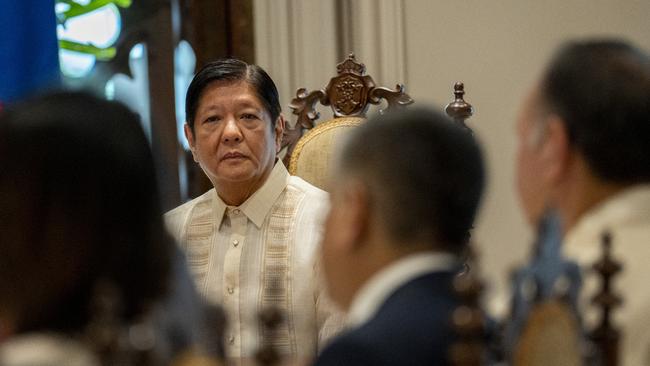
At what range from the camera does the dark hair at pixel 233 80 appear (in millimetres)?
3156

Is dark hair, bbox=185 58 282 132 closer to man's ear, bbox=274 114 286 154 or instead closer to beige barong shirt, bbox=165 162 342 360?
man's ear, bbox=274 114 286 154

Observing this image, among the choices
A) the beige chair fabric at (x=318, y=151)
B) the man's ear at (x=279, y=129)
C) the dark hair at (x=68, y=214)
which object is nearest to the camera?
the dark hair at (x=68, y=214)

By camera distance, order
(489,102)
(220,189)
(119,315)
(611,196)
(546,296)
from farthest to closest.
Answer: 1. (489,102)
2. (220,189)
3. (611,196)
4. (546,296)
5. (119,315)

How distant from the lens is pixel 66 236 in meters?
1.26

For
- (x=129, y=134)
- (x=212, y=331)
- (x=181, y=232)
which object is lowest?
(x=181, y=232)

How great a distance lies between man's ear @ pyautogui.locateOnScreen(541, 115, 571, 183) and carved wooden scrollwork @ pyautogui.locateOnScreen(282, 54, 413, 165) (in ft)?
6.30

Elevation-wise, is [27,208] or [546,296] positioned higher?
[27,208]

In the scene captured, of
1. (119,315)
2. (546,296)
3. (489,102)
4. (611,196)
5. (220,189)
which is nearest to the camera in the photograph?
(119,315)

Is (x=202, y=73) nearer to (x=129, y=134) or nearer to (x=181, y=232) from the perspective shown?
(x=181, y=232)

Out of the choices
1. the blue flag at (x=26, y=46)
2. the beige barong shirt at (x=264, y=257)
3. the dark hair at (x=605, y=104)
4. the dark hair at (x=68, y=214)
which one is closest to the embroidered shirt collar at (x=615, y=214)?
the dark hair at (x=605, y=104)

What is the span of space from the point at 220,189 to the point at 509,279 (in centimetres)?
194

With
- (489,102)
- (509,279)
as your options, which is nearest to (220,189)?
(489,102)

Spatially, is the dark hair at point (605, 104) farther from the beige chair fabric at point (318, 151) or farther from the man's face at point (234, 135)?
the beige chair fabric at point (318, 151)

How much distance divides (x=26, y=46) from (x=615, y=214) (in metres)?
2.81
